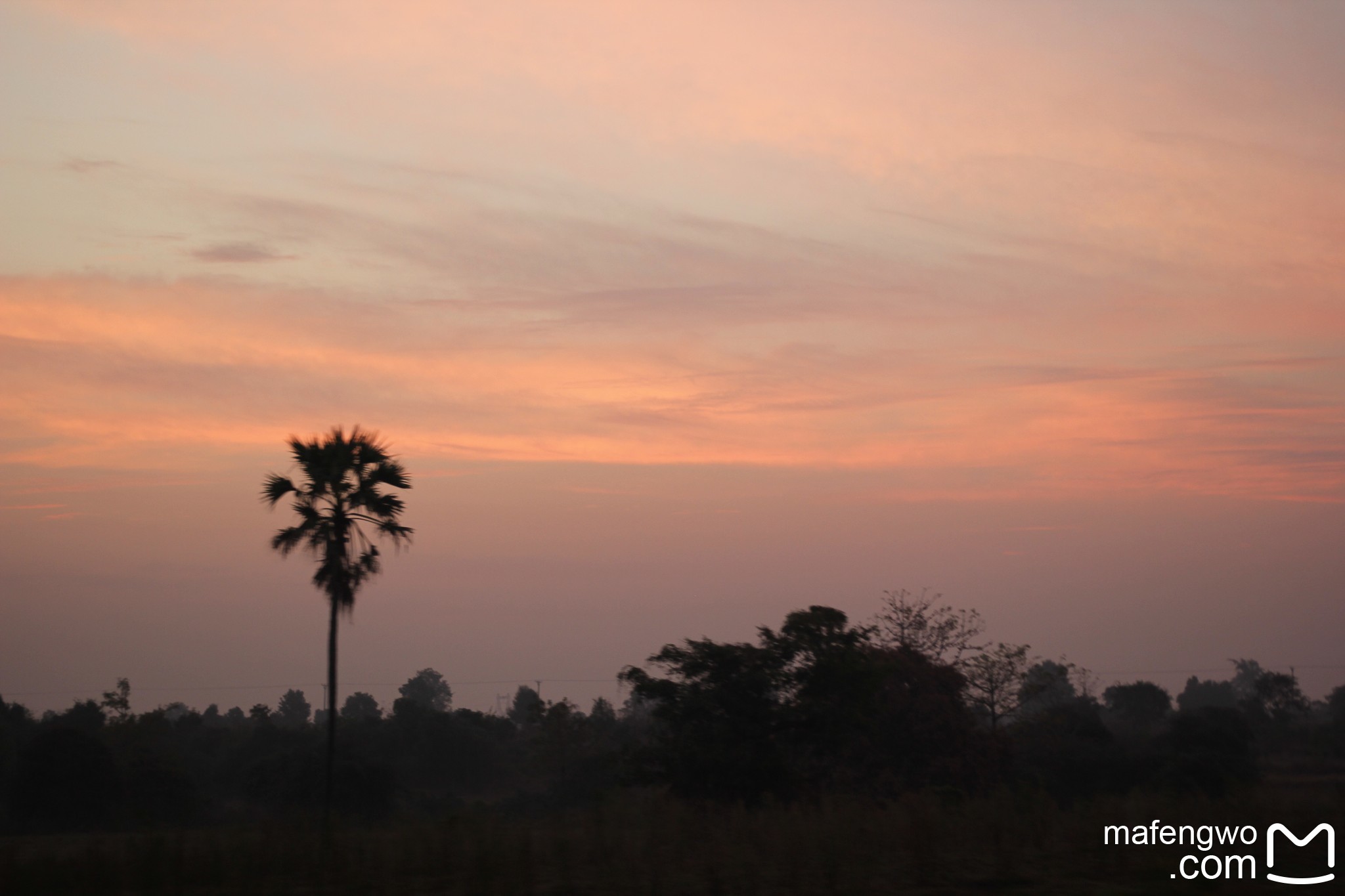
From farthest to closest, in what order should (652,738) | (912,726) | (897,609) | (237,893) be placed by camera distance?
1. (897,609)
2. (912,726)
3. (652,738)
4. (237,893)

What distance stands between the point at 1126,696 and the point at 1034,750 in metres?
75.1

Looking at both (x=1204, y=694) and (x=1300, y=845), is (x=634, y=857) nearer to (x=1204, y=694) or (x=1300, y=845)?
(x=1300, y=845)

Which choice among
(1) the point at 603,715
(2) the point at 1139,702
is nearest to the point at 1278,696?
(2) the point at 1139,702

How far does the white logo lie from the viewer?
13.1 meters

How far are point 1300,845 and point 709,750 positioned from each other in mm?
13084

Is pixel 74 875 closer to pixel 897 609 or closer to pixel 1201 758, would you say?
pixel 897 609

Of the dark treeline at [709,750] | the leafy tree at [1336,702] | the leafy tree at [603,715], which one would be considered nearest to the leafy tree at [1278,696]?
the leafy tree at [1336,702]

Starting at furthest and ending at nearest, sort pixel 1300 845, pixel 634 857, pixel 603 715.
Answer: pixel 603 715
pixel 1300 845
pixel 634 857

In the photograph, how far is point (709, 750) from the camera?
2545cm

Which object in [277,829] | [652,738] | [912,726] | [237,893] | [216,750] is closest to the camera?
[237,893]

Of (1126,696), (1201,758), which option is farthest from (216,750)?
(1126,696)

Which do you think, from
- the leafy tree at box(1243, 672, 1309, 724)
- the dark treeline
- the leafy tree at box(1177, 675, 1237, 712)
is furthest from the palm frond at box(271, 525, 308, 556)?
the leafy tree at box(1177, 675, 1237, 712)

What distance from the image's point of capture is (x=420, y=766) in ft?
205

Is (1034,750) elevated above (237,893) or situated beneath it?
situated beneath
